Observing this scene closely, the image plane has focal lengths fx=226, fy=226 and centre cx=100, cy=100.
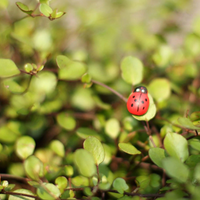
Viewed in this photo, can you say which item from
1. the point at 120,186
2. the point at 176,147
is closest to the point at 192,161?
the point at 176,147

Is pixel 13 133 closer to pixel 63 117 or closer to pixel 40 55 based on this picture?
pixel 63 117

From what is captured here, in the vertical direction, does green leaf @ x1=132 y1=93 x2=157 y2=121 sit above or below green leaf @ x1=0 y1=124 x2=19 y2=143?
above

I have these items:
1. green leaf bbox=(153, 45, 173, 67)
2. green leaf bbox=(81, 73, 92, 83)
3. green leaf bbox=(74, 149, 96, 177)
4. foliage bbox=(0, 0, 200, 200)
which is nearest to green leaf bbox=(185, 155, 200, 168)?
foliage bbox=(0, 0, 200, 200)

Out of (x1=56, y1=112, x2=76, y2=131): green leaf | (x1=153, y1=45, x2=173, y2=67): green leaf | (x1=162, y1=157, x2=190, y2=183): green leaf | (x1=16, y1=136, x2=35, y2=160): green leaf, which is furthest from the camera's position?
(x1=153, y1=45, x2=173, y2=67): green leaf

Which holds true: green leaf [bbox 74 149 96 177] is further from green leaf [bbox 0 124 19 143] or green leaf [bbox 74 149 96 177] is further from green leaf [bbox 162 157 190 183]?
green leaf [bbox 0 124 19 143]

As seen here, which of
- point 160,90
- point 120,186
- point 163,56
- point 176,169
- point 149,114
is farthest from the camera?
point 163,56

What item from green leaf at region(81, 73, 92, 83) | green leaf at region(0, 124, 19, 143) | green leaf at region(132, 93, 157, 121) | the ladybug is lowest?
green leaf at region(0, 124, 19, 143)

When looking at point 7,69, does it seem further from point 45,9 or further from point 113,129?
point 113,129

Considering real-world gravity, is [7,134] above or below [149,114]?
below
